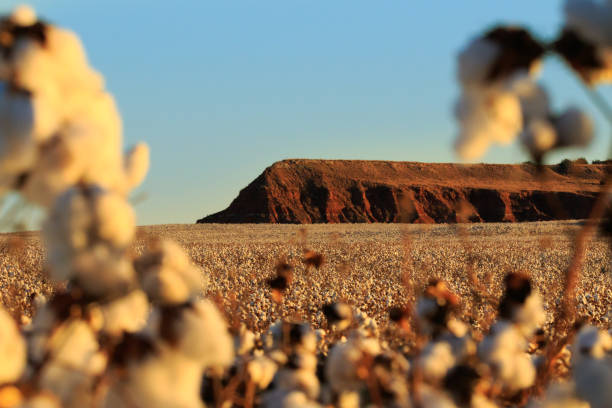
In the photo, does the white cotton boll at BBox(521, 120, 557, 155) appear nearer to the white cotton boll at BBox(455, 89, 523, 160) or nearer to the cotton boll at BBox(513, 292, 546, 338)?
the white cotton boll at BBox(455, 89, 523, 160)

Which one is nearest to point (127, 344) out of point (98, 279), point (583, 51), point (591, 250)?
point (98, 279)

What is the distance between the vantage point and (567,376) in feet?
9.45

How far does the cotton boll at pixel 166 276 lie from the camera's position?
1.10 meters

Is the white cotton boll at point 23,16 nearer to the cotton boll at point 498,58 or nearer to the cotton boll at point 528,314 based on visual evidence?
the cotton boll at point 498,58

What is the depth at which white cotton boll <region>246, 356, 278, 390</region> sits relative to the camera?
2.12m

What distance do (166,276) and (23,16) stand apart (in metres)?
0.55

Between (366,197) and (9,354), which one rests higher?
(366,197)

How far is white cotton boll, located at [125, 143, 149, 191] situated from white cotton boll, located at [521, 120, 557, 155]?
745 millimetres

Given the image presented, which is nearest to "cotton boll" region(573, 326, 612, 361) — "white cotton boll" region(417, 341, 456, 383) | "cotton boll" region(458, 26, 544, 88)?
"white cotton boll" region(417, 341, 456, 383)

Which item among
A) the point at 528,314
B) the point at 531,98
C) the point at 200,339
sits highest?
the point at 531,98

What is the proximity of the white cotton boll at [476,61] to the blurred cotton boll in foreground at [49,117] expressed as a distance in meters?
0.65

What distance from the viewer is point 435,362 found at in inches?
68.2

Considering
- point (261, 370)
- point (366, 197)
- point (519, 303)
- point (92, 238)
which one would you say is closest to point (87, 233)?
point (92, 238)

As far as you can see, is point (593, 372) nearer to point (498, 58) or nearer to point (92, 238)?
point (498, 58)
